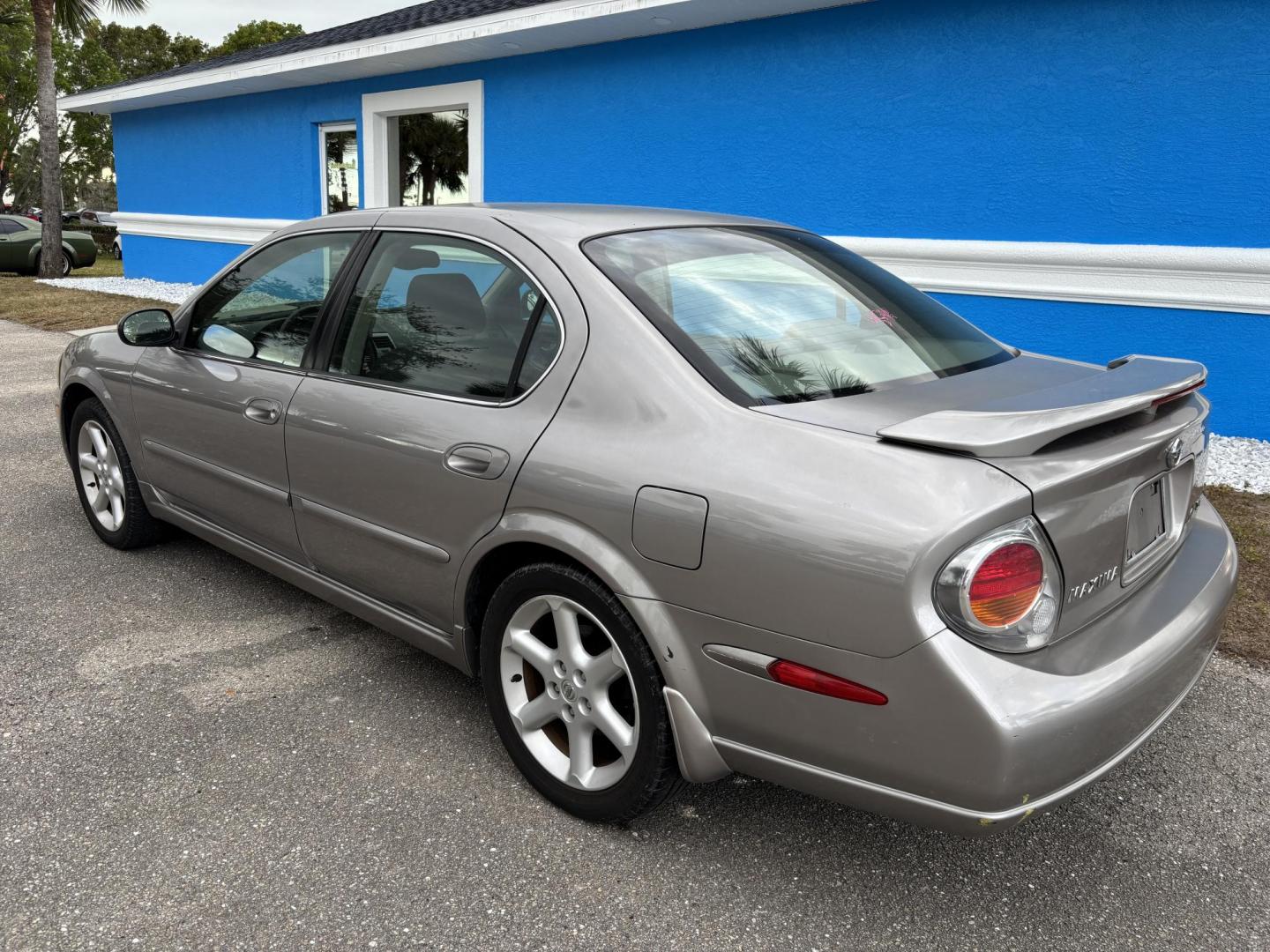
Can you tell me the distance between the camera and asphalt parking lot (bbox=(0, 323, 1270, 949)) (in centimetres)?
217

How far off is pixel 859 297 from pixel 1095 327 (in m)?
4.41

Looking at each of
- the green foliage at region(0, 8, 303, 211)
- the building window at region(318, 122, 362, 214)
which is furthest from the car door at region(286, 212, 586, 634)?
the green foliage at region(0, 8, 303, 211)

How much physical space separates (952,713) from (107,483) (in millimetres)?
3902

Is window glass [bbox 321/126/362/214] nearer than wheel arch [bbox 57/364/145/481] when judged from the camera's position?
No

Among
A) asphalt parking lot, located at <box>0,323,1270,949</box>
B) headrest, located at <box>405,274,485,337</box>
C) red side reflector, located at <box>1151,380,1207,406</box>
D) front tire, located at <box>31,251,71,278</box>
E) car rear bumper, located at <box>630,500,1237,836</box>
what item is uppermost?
headrest, located at <box>405,274,485,337</box>

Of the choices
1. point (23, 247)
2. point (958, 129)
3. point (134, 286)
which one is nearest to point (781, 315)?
point (958, 129)

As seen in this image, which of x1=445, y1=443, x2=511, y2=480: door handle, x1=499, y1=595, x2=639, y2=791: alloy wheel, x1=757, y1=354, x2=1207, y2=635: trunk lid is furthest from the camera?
x1=445, y1=443, x2=511, y2=480: door handle

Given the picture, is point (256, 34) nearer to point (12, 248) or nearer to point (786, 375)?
point (12, 248)

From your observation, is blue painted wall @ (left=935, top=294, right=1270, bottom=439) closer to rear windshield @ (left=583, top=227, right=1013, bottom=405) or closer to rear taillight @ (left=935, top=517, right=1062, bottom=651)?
rear windshield @ (left=583, top=227, right=1013, bottom=405)

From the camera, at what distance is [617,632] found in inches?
90.0

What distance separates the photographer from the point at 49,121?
1856cm

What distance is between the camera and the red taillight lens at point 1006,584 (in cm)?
187

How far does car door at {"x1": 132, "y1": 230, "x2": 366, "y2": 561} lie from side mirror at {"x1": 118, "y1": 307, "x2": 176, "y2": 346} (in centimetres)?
5

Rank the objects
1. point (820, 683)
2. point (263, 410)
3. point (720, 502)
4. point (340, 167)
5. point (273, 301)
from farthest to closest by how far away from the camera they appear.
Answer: point (340, 167)
point (273, 301)
point (263, 410)
point (720, 502)
point (820, 683)
